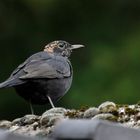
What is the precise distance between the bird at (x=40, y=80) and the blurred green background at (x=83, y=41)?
9296mm

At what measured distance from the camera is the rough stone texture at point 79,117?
18.9 feet

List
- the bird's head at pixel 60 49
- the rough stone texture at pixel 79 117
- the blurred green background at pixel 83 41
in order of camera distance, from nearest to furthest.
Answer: the rough stone texture at pixel 79 117 → the bird's head at pixel 60 49 → the blurred green background at pixel 83 41

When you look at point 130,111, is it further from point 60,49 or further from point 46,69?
point 60,49

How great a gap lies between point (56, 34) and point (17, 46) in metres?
1.21

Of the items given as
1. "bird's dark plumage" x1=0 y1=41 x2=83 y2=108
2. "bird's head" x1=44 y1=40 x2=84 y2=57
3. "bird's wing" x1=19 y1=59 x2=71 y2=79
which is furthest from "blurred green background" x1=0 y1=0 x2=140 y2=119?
"bird's dark plumage" x1=0 y1=41 x2=83 y2=108


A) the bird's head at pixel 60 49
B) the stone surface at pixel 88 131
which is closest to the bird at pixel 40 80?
the bird's head at pixel 60 49

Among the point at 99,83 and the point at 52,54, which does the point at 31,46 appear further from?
the point at 52,54

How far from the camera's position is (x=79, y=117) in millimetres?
6242

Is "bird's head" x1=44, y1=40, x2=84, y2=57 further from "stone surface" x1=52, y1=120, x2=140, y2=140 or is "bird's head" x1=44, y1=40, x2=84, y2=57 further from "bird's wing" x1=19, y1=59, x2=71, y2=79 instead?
"stone surface" x1=52, y1=120, x2=140, y2=140

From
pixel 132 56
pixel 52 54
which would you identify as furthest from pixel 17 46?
pixel 52 54

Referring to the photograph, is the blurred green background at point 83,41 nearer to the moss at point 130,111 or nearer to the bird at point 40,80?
the bird at point 40,80

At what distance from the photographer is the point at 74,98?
20953mm

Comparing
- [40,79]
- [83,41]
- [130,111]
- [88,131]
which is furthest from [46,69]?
A: [83,41]

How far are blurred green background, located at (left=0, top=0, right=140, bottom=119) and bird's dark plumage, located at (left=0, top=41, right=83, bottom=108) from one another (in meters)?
9.27
